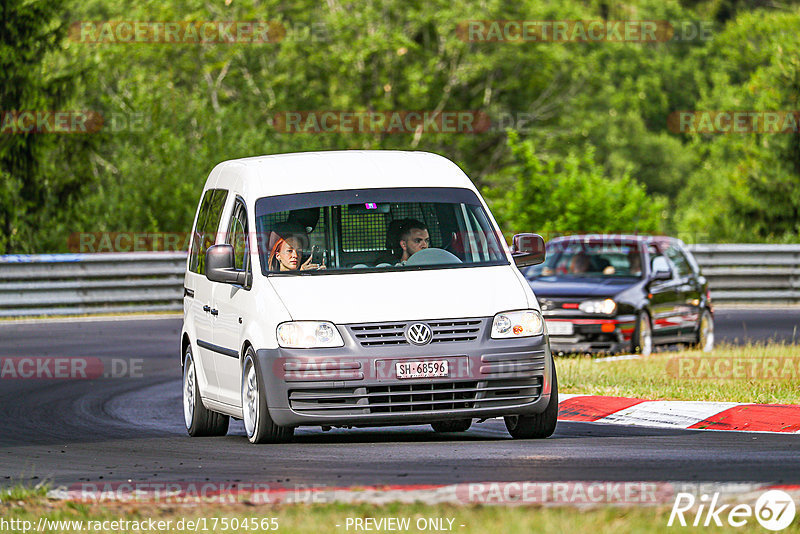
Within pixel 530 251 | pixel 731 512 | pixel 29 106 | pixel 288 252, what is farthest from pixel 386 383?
pixel 29 106

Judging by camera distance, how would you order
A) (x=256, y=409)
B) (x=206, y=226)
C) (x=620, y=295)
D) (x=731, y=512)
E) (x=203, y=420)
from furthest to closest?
(x=620, y=295)
(x=206, y=226)
(x=203, y=420)
(x=256, y=409)
(x=731, y=512)

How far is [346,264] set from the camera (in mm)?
11305

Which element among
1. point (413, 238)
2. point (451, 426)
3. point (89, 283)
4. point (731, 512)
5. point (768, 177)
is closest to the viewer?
point (731, 512)

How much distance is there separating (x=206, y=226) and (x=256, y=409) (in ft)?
9.39

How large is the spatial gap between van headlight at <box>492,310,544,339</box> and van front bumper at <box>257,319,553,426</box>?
5 cm

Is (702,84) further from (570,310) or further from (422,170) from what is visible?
(422,170)

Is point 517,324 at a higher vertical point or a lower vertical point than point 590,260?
higher

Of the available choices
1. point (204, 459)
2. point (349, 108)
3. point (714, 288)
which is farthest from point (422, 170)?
point (349, 108)

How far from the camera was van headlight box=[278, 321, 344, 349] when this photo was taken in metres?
10.2

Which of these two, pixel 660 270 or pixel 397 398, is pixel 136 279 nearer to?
pixel 660 270

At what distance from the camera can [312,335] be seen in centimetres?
1021

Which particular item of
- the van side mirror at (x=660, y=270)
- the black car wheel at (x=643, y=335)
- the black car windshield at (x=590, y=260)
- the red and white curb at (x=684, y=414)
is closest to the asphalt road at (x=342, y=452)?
the red and white curb at (x=684, y=414)

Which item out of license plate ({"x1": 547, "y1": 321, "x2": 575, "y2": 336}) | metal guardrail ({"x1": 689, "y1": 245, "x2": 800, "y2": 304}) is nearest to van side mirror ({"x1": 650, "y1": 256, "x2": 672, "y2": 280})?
license plate ({"x1": 547, "y1": 321, "x2": 575, "y2": 336})

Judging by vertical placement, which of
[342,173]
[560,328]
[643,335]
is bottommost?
[643,335]
